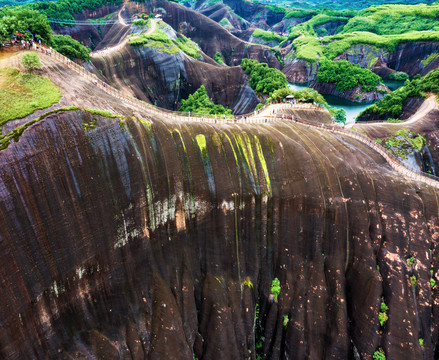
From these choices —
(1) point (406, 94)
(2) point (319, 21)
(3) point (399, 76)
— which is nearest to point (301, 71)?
(3) point (399, 76)

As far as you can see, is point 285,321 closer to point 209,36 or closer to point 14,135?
point 14,135

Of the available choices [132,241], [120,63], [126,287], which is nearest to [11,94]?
[132,241]

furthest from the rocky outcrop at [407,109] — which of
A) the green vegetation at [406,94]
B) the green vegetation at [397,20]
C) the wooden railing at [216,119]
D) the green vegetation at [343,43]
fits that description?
the green vegetation at [397,20]

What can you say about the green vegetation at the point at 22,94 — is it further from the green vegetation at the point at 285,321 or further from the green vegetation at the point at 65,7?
the green vegetation at the point at 65,7

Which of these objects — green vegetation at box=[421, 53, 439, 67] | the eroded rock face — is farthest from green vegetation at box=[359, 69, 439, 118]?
green vegetation at box=[421, 53, 439, 67]

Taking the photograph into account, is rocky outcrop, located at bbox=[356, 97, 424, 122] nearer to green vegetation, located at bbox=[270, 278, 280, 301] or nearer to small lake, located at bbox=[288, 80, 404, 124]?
small lake, located at bbox=[288, 80, 404, 124]

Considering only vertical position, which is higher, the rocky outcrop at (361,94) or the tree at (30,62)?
the tree at (30,62)

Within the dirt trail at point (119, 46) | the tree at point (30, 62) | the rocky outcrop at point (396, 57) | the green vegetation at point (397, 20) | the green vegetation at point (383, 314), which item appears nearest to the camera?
the tree at point (30, 62)
